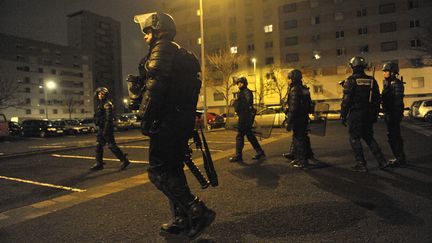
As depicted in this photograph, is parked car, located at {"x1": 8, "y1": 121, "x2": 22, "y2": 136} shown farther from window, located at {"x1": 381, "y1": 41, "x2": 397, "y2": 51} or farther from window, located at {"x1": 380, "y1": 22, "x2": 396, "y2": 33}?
window, located at {"x1": 380, "y1": 22, "x2": 396, "y2": 33}

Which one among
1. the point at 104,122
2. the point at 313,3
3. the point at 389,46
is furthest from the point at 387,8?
the point at 104,122

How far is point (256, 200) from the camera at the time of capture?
167 inches

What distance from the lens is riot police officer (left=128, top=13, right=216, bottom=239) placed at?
9.80 feet

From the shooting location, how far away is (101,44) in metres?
99.4

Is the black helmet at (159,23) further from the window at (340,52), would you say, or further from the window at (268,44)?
the window at (268,44)


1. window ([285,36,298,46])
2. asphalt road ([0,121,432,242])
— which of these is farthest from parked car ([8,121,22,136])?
window ([285,36,298,46])

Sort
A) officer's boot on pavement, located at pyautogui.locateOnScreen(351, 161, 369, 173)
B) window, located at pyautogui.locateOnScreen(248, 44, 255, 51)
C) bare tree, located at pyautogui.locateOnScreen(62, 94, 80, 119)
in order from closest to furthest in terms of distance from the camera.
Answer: officer's boot on pavement, located at pyautogui.locateOnScreen(351, 161, 369, 173), window, located at pyautogui.locateOnScreen(248, 44, 255, 51), bare tree, located at pyautogui.locateOnScreen(62, 94, 80, 119)

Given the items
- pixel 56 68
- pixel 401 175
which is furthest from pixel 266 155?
pixel 56 68

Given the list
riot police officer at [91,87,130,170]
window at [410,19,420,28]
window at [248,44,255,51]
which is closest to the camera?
riot police officer at [91,87,130,170]

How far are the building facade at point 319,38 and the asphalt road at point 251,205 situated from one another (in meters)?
39.7

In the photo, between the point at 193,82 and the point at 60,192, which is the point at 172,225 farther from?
the point at 60,192

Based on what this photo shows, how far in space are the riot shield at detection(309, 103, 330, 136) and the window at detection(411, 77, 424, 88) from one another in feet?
143

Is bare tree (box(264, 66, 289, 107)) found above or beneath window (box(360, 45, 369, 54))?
beneath

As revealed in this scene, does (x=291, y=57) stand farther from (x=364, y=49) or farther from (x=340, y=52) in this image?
(x=364, y=49)
